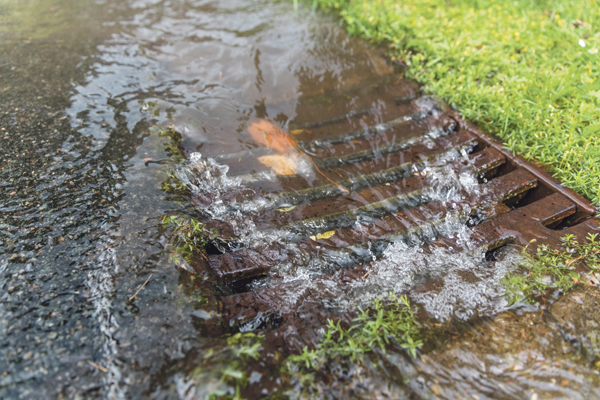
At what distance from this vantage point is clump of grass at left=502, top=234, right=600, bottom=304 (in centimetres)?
227

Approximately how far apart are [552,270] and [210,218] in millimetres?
2417

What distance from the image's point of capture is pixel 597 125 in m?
3.08

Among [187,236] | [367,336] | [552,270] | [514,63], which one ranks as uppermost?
[514,63]

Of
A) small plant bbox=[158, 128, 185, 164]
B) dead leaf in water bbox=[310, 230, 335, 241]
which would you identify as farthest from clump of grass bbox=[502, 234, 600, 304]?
small plant bbox=[158, 128, 185, 164]

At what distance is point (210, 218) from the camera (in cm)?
Result: 269

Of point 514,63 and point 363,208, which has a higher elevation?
point 514,63

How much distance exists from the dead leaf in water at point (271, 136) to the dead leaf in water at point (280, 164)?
127 millimetres

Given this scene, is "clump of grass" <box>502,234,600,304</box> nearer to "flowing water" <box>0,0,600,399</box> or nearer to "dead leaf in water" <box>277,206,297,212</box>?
"flowing water" <box>0,0,600,399</box>

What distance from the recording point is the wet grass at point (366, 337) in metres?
1.86

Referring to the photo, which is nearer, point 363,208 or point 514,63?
point 363,208

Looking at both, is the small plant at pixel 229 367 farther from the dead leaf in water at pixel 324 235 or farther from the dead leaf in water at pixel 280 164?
the dead leaf in water at pixel 280 164

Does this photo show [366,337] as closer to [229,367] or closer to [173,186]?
[229,367]

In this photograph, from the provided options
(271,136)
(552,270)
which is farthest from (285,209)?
(552,270)

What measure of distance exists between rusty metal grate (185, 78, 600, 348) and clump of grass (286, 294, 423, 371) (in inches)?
4.8
